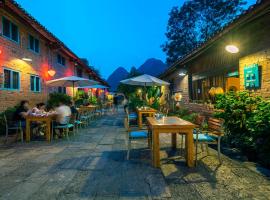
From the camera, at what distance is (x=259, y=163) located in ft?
Answer: 15.5

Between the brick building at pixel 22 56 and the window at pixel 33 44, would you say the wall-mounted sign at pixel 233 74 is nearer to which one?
the brick building at pixel 22 56

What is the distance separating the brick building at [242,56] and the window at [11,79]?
24.0 feet

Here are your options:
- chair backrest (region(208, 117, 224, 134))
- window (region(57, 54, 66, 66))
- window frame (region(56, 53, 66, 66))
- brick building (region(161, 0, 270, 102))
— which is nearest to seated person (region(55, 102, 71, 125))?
chair backrest (region(208, 117, 224, 134))

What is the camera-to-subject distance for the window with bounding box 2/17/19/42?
9203 millimetres

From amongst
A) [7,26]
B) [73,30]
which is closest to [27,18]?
[7,26]

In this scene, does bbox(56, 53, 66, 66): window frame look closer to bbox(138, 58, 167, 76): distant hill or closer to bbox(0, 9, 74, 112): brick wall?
bbox(0, 9, 74, 112): brick wall

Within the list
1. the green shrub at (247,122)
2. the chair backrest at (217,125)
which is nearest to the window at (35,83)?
the green shrub at (247,122)

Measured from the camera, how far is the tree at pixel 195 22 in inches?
1099

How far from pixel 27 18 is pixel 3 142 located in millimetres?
4899

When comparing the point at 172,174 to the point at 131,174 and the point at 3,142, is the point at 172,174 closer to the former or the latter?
the point at 131,174

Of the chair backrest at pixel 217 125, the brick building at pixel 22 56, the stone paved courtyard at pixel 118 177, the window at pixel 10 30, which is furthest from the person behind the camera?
the window at pixel 10 30

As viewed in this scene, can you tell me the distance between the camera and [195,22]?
29656 millimetres

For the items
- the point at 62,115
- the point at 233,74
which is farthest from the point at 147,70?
the point at 62,115

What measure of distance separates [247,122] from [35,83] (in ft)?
34.3
